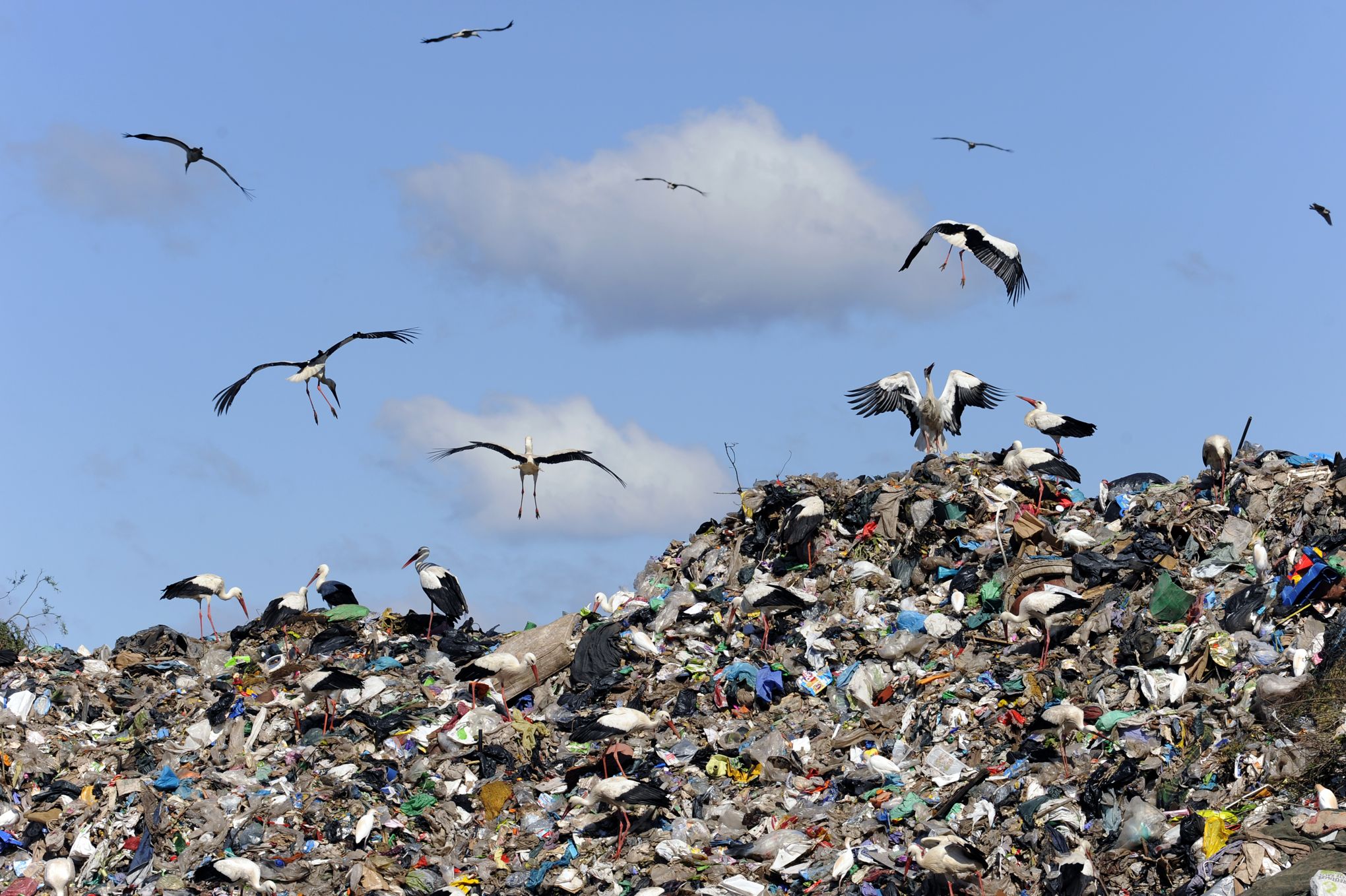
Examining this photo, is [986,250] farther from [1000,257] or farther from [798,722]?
[798,722]

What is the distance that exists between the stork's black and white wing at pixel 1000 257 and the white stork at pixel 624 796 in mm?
7340

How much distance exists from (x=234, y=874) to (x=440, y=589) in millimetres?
4730

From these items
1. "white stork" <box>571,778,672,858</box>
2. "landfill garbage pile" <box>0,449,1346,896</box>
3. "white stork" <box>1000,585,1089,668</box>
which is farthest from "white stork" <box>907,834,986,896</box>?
"white stork" <box>1000,585,1089,668</box>

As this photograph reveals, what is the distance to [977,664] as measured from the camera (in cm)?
1141

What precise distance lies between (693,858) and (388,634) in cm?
583

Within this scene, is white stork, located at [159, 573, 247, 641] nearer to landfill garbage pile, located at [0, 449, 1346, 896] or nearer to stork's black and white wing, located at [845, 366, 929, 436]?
landfill garbage pile, located at [0, 449, 1346, 896]

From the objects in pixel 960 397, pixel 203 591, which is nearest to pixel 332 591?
pixel 203 591

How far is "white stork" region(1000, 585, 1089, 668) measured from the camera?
11427 millimetres

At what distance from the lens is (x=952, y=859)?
335 inches

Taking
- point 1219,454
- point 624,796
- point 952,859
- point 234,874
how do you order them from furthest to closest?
point 1219,454, point 234,874, point 624,796, point 952,859

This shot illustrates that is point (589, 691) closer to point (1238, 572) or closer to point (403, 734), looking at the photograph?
point (403, 734)

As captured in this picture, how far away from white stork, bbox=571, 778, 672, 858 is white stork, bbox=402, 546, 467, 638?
15.5ft

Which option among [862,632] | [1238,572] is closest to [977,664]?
[862,632]

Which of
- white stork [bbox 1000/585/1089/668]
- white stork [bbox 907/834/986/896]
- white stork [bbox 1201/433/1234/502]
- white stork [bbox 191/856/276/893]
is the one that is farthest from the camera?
white stork [bbox 1201/433/1234/502]
